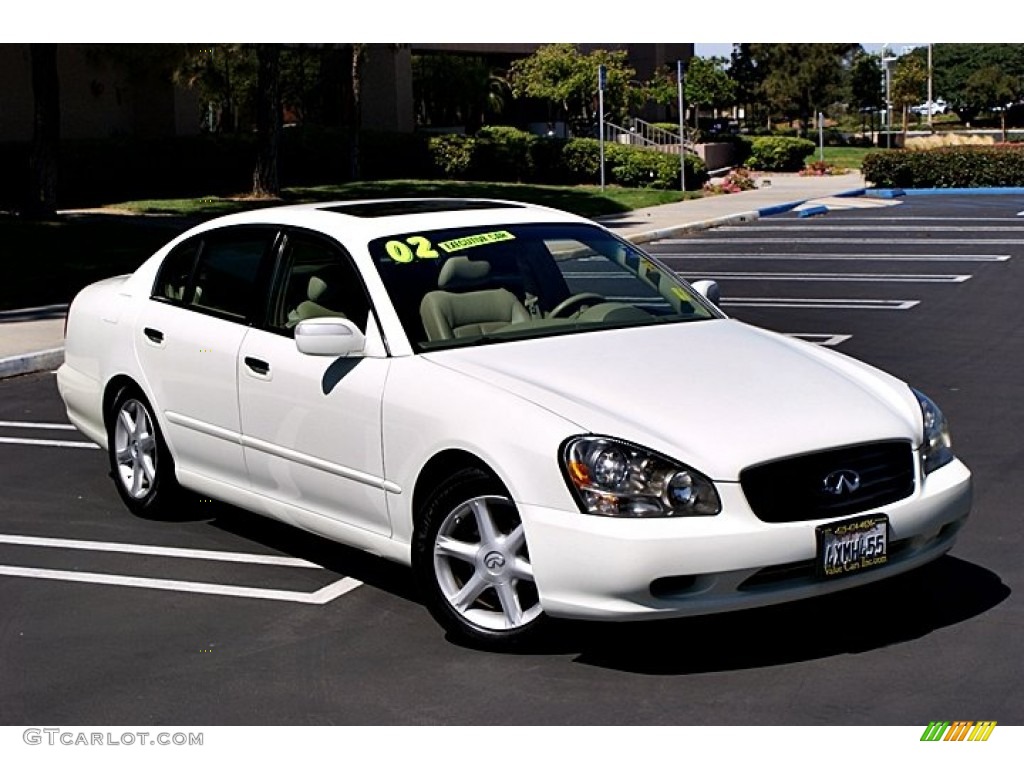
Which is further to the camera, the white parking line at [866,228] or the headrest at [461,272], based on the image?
the white parking line at [866,228]

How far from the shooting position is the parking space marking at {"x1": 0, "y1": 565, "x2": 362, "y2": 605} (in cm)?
664

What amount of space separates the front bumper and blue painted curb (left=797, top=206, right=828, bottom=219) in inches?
942

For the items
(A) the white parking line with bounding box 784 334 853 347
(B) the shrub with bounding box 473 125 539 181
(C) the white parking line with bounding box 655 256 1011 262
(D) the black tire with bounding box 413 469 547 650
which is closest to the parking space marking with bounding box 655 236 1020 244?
(C) the white parking line with bounding box 655 256 1011 262

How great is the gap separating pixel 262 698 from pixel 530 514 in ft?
3.57

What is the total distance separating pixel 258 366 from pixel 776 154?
133 feet

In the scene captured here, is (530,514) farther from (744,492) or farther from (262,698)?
(262,698)

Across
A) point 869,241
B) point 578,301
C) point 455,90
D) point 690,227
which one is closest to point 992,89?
point 455,90

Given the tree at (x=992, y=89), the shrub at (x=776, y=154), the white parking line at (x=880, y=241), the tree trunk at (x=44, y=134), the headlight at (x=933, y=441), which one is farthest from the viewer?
the tree at (x=992, y=89)

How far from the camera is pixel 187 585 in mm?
6855

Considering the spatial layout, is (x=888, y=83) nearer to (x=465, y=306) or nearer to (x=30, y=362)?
(x=30, y=362)

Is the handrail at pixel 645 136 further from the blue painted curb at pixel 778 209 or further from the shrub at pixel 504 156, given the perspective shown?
the blue painted curb at pixel 778 209

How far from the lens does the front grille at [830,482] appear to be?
5480mm

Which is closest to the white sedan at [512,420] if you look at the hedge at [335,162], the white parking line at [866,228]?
the white parking line at [866,228]

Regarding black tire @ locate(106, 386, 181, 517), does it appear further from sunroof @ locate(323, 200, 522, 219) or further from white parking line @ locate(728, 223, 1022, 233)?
white parking line @ locate(728, 223, 1022, 233)
